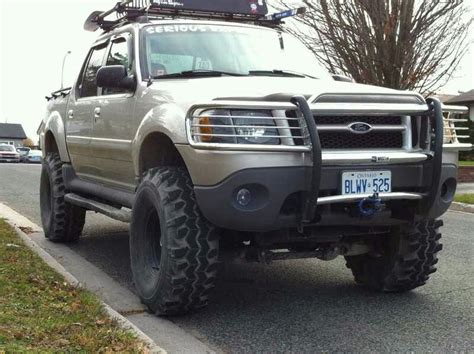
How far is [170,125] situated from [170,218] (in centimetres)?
64

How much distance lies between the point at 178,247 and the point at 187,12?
312cm

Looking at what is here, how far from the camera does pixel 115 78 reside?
4.98 metres

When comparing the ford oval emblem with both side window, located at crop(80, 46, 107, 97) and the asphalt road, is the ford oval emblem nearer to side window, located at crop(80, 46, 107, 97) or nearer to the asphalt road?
the asphalt road

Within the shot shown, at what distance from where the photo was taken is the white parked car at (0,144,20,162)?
1969 inches

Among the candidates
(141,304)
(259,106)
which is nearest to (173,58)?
(259,106)

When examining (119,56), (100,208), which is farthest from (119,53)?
(100,208)

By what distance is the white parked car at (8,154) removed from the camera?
164 ft

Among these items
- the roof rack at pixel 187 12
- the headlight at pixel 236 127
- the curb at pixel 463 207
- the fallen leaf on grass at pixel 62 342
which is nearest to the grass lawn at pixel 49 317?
the fallen leaf on grass at pixel 62 342

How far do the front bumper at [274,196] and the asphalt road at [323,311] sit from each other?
75 centimetres

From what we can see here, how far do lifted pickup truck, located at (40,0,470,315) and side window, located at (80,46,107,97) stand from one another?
2.58ft

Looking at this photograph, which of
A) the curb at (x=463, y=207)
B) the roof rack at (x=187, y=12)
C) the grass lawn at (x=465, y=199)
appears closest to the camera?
the roof rack at (x=187, y=12)

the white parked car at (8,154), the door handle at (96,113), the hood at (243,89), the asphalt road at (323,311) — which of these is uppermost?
the hood at (243,89)

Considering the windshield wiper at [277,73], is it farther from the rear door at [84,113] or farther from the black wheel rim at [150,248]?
the rear door at [84,113]

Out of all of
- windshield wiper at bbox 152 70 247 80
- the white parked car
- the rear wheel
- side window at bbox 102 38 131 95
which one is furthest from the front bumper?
the white parked car
